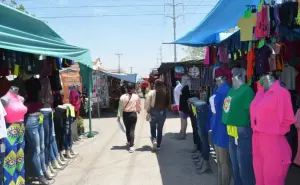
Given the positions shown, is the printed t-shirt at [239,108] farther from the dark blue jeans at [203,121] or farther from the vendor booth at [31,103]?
the vendor booth at [31,103]

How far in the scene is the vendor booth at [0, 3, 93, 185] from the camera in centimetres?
392

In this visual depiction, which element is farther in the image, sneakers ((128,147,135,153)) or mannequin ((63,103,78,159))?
sneakers ((128,147,135,153))

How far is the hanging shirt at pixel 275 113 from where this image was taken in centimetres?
273

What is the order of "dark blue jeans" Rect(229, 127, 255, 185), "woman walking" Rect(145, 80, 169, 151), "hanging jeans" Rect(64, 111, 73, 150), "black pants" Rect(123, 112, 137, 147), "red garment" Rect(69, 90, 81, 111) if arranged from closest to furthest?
"dark blue jeans" Rect(229, 127, 255, 185)
"hanging jeans" Rect(64, 111, 73, 150)
"woman walking" Rect(145, 80, 169, 151)
"black pants" Rect(123, 112, 137, 147)
"red garment" Rect(69, 90, 81, 111)

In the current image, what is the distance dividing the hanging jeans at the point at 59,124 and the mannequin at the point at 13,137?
5.41 feet

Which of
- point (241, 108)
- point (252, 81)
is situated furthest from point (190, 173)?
point (241, 108)

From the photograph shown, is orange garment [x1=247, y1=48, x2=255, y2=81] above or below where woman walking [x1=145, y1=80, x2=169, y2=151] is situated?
above

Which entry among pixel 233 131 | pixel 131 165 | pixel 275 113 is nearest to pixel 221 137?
pixel 233 131

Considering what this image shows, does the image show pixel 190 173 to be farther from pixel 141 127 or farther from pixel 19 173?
pixel 141 127

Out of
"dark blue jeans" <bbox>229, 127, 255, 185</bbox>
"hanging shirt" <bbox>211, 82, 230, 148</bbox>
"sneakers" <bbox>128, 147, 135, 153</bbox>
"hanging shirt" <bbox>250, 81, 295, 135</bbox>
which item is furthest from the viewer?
"sneakers" <bbox>128, 147, 135, 153</bbox>

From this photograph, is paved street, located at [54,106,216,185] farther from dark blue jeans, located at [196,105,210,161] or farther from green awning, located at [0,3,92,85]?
green awning, located at [0,3,92,85]

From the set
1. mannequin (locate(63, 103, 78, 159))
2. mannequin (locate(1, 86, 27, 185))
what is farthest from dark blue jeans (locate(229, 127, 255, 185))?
mannequin (locate(63, 103, 78, 159))

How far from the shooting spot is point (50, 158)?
5418 mm

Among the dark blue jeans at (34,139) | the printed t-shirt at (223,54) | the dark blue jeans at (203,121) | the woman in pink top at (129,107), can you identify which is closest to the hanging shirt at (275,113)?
the dark blue jeans at (203,121)
